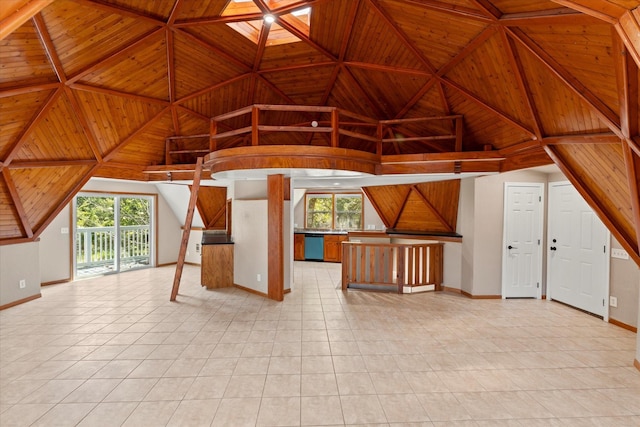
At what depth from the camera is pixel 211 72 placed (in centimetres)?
643

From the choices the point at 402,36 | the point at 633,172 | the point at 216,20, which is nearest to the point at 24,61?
the point at 216,20

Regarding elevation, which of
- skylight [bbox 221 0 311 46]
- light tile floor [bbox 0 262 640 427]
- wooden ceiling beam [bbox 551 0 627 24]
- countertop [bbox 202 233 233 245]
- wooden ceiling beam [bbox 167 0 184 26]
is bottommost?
light tile floor [bbox 0 262 640 427]

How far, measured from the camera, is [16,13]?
4.25 ft

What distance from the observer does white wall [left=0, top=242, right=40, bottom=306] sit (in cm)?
577

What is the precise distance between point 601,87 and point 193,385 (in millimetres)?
5078

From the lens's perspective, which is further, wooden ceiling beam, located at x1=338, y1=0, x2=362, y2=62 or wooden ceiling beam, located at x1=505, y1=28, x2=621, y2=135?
wooden ceiling beam, located at x1=338, y1=0, x2=362, y2=62

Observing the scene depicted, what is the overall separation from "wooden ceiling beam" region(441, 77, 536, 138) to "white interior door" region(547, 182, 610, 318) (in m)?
2.09

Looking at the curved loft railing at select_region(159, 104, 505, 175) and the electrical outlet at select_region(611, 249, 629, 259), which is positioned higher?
the curved loft railing at select_region(159, 104, 505, 175)

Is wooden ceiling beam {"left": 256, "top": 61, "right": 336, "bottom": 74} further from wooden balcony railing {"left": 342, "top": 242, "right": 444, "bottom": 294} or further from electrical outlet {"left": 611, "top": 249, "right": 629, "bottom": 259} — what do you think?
electrical outlet {"left": 611, "top": 249, "right": 629, "bottom": 259}

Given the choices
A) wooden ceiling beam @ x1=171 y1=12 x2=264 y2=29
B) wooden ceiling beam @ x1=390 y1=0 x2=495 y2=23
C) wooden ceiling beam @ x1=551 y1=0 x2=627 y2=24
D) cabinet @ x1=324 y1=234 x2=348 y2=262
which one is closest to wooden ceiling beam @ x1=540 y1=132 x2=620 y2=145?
wooden ceiling beam @ x1=390 y1=0 x2=495 y2=23

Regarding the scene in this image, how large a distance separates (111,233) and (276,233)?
5.65m

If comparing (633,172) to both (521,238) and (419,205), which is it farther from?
(419,205)

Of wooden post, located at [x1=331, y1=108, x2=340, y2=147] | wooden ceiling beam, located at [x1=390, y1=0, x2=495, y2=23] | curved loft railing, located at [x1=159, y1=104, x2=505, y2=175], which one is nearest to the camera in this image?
wooden ceiling beam, located at [x1=390, y1=0, x2=495, y2=23]

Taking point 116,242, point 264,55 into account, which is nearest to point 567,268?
point 264,55
